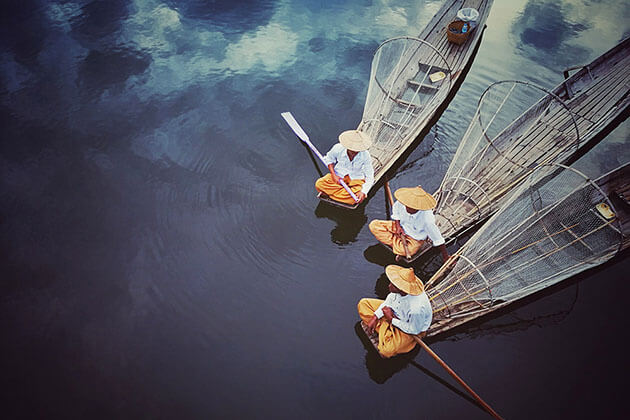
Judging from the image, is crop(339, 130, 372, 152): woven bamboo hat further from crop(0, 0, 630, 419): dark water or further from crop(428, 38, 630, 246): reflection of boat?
crop(428, 38, 630, 246): reflection of boat

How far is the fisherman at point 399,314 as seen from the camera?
11.8 ft

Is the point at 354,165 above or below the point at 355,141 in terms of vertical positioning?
below

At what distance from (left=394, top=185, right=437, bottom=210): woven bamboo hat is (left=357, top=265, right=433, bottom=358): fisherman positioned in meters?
0.78

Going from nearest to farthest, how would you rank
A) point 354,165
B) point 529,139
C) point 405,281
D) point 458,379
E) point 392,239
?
point 405,281
point 458,379
point 392,239
point 354,165
point 529,139

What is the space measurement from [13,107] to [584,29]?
11761mm

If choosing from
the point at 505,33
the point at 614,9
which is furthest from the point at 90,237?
the point at 614,9

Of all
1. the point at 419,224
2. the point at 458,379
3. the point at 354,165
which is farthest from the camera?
the point at 354,165

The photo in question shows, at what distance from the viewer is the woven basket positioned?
687 cm

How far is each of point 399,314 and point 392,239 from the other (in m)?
1.10

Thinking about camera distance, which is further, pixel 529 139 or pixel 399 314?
pixel 529 139

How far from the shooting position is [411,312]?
3.64 m

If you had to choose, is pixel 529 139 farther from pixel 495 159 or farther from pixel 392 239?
pixel 392 239

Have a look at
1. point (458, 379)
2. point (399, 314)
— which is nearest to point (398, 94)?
point (399, 314)

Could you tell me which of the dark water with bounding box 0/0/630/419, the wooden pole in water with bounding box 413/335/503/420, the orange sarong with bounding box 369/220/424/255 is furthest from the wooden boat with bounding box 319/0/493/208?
the wooden pole in water with bounding box 413/335/503/420
